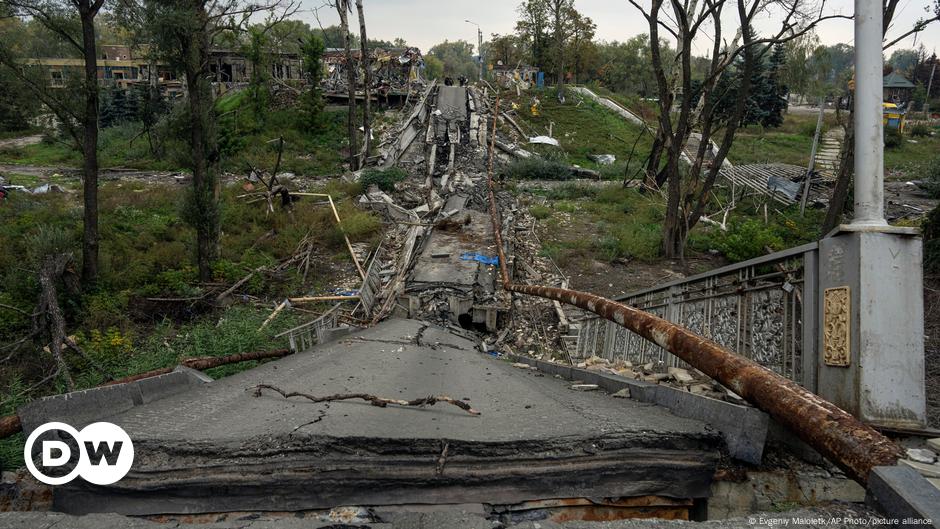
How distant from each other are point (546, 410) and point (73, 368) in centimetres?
775

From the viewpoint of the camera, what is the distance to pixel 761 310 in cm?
364

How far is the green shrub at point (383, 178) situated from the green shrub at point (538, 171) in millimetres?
4533

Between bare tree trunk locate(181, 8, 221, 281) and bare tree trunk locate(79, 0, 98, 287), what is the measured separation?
65.6 inches

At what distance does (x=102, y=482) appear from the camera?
2.19 metres

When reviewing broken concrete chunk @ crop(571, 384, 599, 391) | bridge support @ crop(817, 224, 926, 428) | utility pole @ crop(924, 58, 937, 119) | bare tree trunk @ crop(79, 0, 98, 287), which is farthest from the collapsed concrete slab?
utility pole @ crop(924, 58, 937, 119)

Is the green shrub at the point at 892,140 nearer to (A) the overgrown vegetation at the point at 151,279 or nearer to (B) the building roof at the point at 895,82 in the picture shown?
(B) the building roof at the point at 895,82

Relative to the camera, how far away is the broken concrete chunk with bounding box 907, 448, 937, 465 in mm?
2225

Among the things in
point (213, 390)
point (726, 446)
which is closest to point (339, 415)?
point (213, 390)

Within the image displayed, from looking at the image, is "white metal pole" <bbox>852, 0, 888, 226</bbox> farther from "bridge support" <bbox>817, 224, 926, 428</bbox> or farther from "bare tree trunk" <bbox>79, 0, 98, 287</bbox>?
"bare tree trunk" <bbox>79, 0, 98, 287</bbox>

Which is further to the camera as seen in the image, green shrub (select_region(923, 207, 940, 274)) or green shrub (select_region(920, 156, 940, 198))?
green shrub (select_region(920, 156, 940, 198))

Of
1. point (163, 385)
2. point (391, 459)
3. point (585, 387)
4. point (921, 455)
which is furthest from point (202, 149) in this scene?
point (921, 455)

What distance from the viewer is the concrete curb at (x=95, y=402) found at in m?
2.67

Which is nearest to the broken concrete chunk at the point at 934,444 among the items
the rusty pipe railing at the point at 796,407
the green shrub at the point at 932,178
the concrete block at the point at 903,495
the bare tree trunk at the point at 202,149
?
the rusty pipe railing at the point at 796,407

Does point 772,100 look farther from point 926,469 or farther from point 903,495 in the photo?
point 903,495
